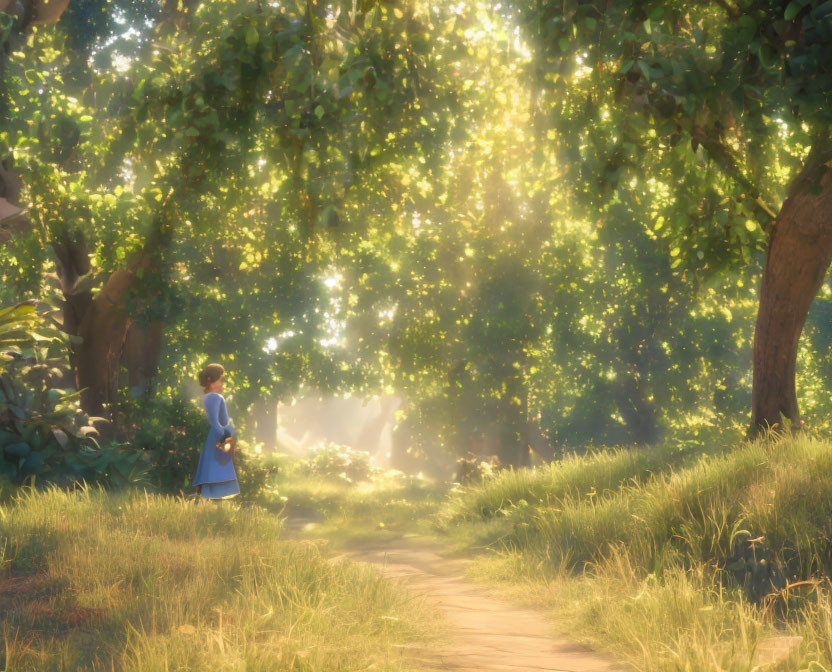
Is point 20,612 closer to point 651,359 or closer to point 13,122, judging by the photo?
point 13,122

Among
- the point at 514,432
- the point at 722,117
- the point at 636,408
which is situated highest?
the point at 722,117

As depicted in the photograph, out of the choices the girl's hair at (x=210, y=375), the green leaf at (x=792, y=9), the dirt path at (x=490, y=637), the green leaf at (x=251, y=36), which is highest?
the green leaf at (x=251, y=36)

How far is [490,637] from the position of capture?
6.10 meters

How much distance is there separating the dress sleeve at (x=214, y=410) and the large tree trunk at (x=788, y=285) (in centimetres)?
711

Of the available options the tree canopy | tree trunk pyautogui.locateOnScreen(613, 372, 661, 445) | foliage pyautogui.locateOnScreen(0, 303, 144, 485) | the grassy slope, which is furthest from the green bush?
the grassy slope

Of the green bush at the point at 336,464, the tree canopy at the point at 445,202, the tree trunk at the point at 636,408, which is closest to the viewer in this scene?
the tree canopy at the point at 445,202

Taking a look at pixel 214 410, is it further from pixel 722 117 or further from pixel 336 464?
pixel 336 464

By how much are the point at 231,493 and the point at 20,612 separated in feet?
20.6

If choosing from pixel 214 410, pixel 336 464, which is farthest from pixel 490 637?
pixel 336 464

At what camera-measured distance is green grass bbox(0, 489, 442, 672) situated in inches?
191

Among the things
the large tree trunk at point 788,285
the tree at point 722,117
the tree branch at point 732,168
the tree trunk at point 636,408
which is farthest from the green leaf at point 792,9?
the tree trunk at point 636,408

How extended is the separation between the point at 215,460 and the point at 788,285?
7831 millimetres

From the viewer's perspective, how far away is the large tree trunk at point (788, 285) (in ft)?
35.4

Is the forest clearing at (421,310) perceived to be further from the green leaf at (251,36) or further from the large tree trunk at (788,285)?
the green leaf at (251,36)
